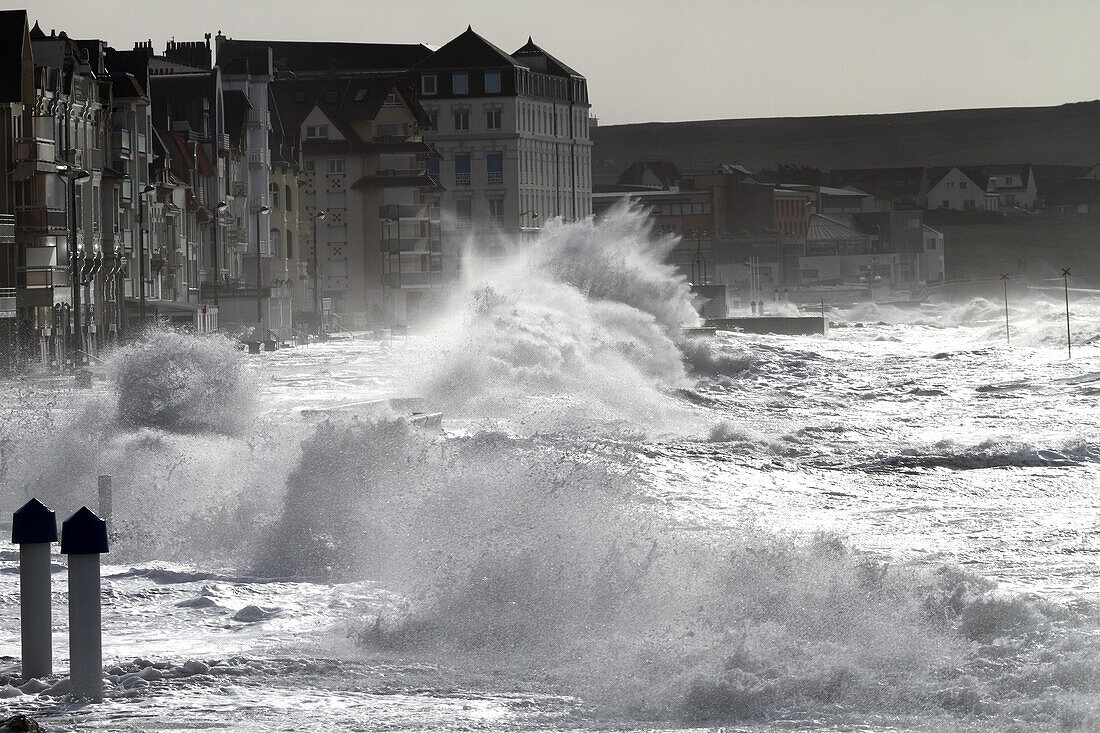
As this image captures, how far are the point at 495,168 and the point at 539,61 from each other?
1265 centimetres

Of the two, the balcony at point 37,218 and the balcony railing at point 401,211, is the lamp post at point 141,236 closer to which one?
the balcony at point 37,218

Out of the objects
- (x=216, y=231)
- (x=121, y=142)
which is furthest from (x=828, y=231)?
(x=121, y=142)

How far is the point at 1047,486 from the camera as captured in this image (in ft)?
68.2

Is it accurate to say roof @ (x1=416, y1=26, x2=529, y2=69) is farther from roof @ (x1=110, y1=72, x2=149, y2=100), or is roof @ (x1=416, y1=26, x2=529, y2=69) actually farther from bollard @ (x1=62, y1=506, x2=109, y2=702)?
bollard @ (x1=62, y1=506, x2=109, y2=702)

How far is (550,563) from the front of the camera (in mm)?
12469

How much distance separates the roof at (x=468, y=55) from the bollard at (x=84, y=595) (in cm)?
11446

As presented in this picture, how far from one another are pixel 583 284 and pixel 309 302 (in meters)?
40.8

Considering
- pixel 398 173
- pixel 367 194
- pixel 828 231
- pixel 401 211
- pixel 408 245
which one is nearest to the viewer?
pixel 398 173

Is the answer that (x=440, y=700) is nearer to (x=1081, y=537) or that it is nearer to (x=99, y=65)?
(x=1081, y=537)

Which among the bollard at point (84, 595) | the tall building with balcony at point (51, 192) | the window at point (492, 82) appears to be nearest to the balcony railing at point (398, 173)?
the window at point (492, 82)

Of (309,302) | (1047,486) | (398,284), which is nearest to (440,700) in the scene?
(1047,486)

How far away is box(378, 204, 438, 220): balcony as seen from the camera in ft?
338

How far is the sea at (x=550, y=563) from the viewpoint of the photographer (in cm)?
923

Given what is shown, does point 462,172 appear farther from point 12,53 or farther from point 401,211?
point 12,53
